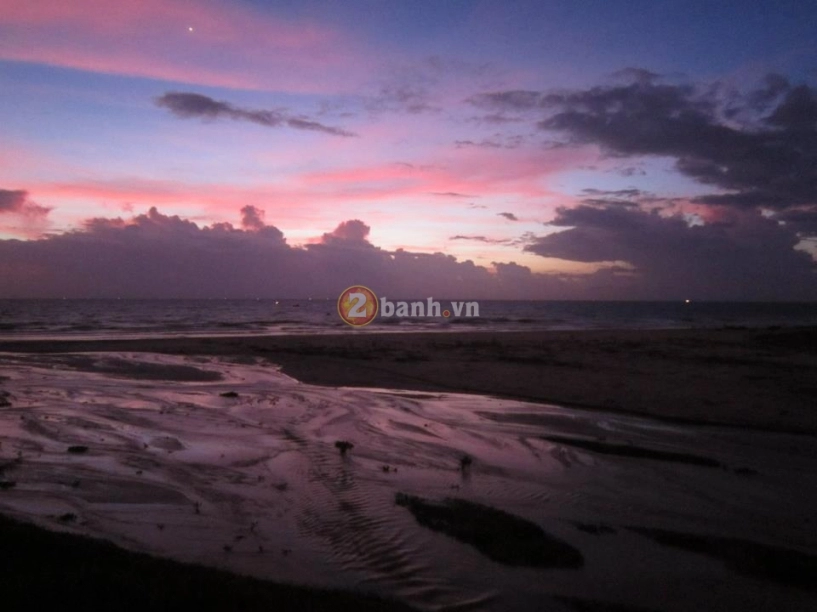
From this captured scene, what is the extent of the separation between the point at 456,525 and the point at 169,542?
3361 millimetres

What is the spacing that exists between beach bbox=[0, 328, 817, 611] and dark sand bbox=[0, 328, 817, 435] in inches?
8.3

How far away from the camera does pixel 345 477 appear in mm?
Answer: 9461

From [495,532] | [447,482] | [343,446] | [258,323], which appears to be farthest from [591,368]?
[258,323]

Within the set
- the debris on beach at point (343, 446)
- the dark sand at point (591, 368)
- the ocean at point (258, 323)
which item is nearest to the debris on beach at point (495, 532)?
the debris on beach at point (343, 446)

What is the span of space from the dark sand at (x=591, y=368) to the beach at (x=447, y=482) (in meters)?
0.21

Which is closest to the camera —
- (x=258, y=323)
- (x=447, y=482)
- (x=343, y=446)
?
(x=447, y=482)

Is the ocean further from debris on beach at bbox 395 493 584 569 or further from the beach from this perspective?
debris on beach at bbox 395 493 584 569

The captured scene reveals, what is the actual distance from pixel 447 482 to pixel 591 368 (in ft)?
56.1

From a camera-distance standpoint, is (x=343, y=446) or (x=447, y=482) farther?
(x=343, y=446)

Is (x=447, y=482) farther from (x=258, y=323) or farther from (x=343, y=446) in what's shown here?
(x=258, y=323)

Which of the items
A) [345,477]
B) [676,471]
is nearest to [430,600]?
[345,477]

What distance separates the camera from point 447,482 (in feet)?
30.8

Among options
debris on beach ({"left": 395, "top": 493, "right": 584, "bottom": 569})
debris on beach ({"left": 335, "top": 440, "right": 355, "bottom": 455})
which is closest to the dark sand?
debris on beach ({"left": 335, "top": 440, "right": 355, "bottom": 455})

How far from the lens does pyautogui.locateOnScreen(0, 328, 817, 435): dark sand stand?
1694cm
